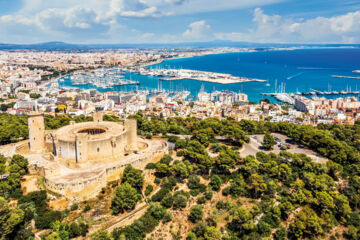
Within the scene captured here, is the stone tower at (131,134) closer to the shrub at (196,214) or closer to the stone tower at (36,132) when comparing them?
the stone tower at (36,132)

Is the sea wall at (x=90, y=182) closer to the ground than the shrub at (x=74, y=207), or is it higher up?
higher up

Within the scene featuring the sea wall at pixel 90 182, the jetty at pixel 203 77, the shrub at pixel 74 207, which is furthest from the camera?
the jetty at pixel 203 77

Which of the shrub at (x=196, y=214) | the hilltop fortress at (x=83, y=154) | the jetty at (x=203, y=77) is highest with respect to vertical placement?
the jetty at (x=203, y=77)

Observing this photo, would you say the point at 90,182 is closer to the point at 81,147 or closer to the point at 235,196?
the point at 81,147

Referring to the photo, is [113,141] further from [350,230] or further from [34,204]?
[350,230]

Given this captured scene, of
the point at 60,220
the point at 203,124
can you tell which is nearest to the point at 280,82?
the point at 203,124

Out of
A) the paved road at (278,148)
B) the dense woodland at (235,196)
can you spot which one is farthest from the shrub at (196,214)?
the paved road at (278,148)

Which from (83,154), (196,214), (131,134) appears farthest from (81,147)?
(196,214)
